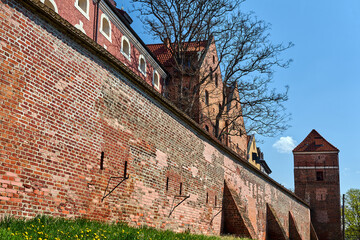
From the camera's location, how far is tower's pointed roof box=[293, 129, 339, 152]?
47.4 meters

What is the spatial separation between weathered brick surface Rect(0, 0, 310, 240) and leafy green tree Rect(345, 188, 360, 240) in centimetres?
4277

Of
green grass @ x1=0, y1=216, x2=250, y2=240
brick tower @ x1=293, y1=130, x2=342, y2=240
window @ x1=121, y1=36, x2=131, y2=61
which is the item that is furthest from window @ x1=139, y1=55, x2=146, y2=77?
brick tower @ x1=293, y1=130, x2=342, y2=240

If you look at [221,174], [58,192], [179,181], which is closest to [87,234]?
[58,192]

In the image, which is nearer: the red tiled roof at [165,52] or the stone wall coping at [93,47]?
the stone wall coping at [93,47]

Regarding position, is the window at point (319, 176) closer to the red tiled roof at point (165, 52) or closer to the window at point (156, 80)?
the red tiled roof at point (165, 52)

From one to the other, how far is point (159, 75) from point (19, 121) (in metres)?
23.6

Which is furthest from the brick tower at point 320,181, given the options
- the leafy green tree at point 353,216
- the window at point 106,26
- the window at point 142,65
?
the window at point 106,26

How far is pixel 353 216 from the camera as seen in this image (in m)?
49.2

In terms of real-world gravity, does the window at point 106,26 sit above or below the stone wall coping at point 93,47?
above

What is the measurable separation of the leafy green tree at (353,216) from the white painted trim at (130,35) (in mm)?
32983

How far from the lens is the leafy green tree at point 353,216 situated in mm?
48431

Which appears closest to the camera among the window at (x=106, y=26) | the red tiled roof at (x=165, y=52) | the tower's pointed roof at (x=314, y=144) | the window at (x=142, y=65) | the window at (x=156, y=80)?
the window at (x=106, y=26)

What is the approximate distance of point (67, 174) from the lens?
7.05 m

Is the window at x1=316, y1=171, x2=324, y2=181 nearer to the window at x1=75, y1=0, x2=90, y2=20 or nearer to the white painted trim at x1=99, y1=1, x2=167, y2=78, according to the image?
the white painted trim at x1=99, y1=1, x2=167, y2=78
